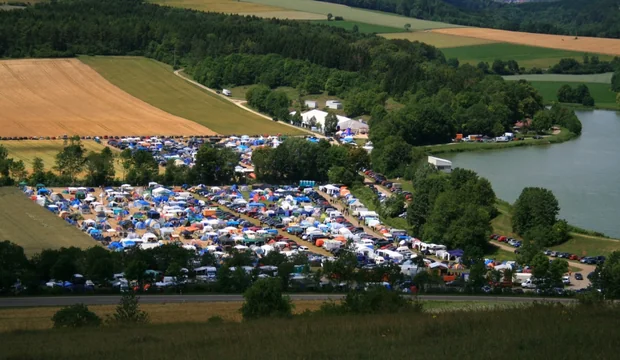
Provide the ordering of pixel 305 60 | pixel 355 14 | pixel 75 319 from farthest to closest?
pixel 355 14
pixel 305 60
pixel 75 319

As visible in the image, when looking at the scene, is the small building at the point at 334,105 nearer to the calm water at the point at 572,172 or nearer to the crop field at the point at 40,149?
the calm water at the point at 572,172

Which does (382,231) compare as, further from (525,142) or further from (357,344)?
(525,142)

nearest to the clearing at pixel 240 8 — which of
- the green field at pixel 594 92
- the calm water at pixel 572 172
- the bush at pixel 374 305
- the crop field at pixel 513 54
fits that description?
the crop field at pixel 513 54

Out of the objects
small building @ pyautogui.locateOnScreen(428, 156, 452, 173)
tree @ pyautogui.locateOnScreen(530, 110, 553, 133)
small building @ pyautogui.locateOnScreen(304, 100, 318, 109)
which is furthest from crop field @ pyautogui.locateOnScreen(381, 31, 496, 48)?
small building @ pyautogui.locateOnScreen(428, 156, 452, 173)

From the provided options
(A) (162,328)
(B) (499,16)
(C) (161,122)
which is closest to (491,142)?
(C) (161,122)

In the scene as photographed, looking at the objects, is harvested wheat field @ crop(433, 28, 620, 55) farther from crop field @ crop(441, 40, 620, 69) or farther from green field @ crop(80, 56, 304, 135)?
green field @ crop(80, 56, 304, 135)

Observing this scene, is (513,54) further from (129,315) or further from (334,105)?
(129,315)

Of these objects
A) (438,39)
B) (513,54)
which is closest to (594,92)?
(513,54)
